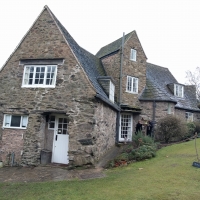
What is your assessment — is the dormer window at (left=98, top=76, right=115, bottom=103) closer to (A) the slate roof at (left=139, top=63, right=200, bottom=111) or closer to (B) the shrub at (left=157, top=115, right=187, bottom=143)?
(A) the slate roof at (left=139, top=63, right=200, bottom=111)

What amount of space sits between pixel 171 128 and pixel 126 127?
159 inches

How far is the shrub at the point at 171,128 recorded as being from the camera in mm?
16545

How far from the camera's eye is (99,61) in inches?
813

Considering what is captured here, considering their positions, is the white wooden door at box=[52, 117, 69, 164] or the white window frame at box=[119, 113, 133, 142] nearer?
the white wooden door at box=[52, 117, 69, 164]

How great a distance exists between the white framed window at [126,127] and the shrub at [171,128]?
2825mm

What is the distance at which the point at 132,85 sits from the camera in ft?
Answer: 63.1

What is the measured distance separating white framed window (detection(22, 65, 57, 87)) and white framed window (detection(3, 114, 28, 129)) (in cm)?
214

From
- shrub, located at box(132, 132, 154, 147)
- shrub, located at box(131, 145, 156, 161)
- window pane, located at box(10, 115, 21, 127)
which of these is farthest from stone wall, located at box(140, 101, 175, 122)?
window pane, located at box(10, 115, 21, 127)

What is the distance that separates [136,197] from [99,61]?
1611 cm

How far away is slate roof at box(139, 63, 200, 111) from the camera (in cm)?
1903

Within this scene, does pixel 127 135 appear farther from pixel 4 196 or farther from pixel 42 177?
pixel 4 196

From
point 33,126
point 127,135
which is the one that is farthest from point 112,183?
point 127,135

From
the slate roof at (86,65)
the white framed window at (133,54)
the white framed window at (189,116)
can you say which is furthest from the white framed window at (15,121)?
the white framed window at (189,116)

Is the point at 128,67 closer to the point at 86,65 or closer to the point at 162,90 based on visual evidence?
the point at 162,90
